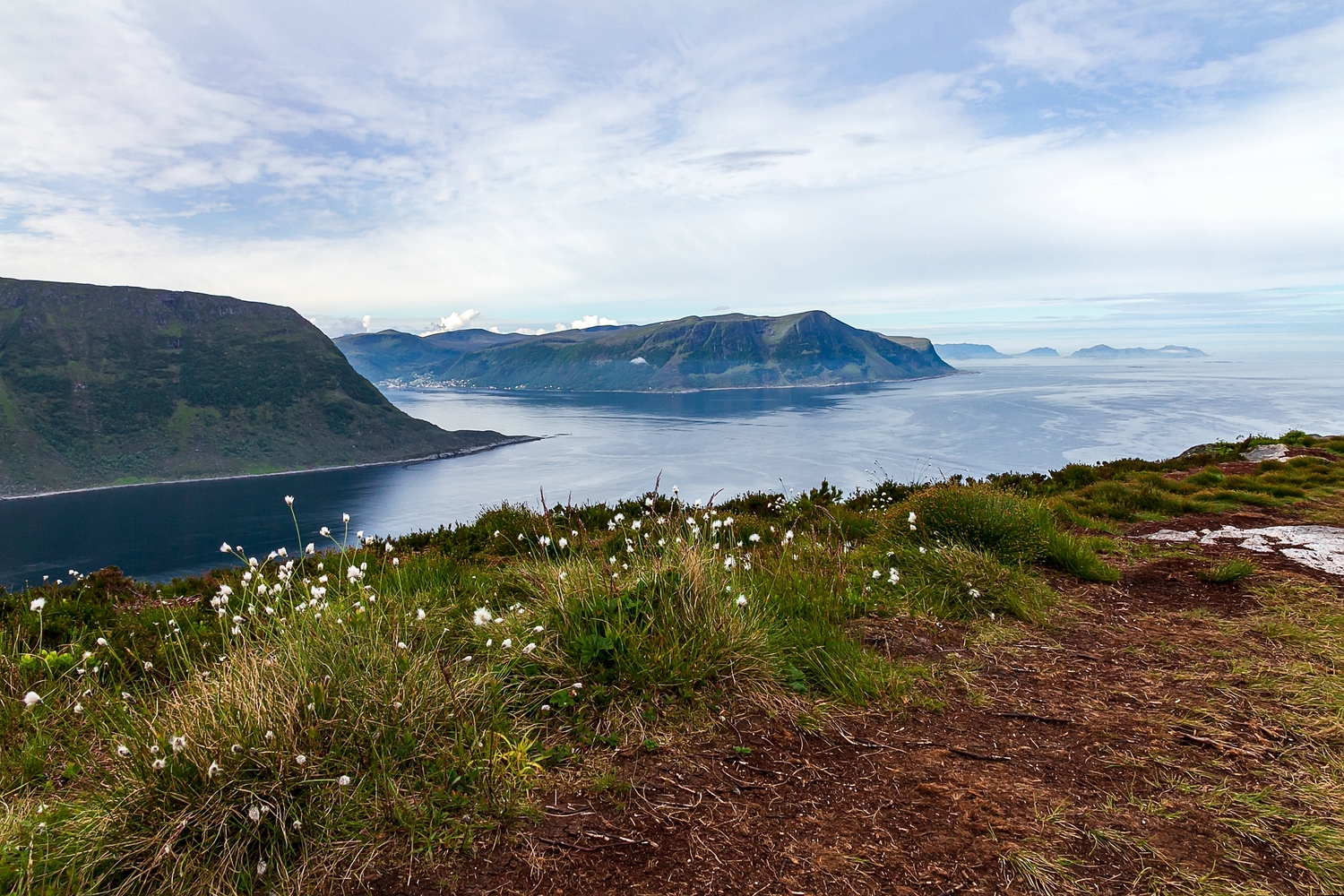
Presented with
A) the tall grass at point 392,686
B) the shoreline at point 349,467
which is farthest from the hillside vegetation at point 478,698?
the shoreline at point 349,467

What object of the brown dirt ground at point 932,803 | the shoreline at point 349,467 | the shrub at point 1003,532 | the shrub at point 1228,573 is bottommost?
the shoreline at point 349,467

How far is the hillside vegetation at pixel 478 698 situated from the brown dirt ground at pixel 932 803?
0.17 ft

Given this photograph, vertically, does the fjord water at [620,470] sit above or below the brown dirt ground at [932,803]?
below

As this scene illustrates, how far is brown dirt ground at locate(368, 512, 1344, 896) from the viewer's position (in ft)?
8.89

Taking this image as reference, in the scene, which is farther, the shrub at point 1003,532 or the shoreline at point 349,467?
the shoreline at point 349,467

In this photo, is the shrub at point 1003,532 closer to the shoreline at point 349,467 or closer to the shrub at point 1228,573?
the shrub at point 1228,573

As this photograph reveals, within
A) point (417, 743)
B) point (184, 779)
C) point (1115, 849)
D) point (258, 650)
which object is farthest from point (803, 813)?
point (258, 650)

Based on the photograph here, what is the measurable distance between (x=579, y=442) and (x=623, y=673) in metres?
168

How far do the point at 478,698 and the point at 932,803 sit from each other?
2.30 metres

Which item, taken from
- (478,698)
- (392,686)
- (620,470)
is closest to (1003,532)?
(478,698)

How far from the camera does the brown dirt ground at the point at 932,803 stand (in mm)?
2711

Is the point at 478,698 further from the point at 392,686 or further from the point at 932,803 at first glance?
the point at 932,803

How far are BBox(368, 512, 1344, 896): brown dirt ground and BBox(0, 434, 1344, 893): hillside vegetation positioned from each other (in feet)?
0.17

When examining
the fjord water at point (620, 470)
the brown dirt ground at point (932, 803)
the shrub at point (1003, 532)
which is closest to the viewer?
the brown dirt ground at point (932, 803)
